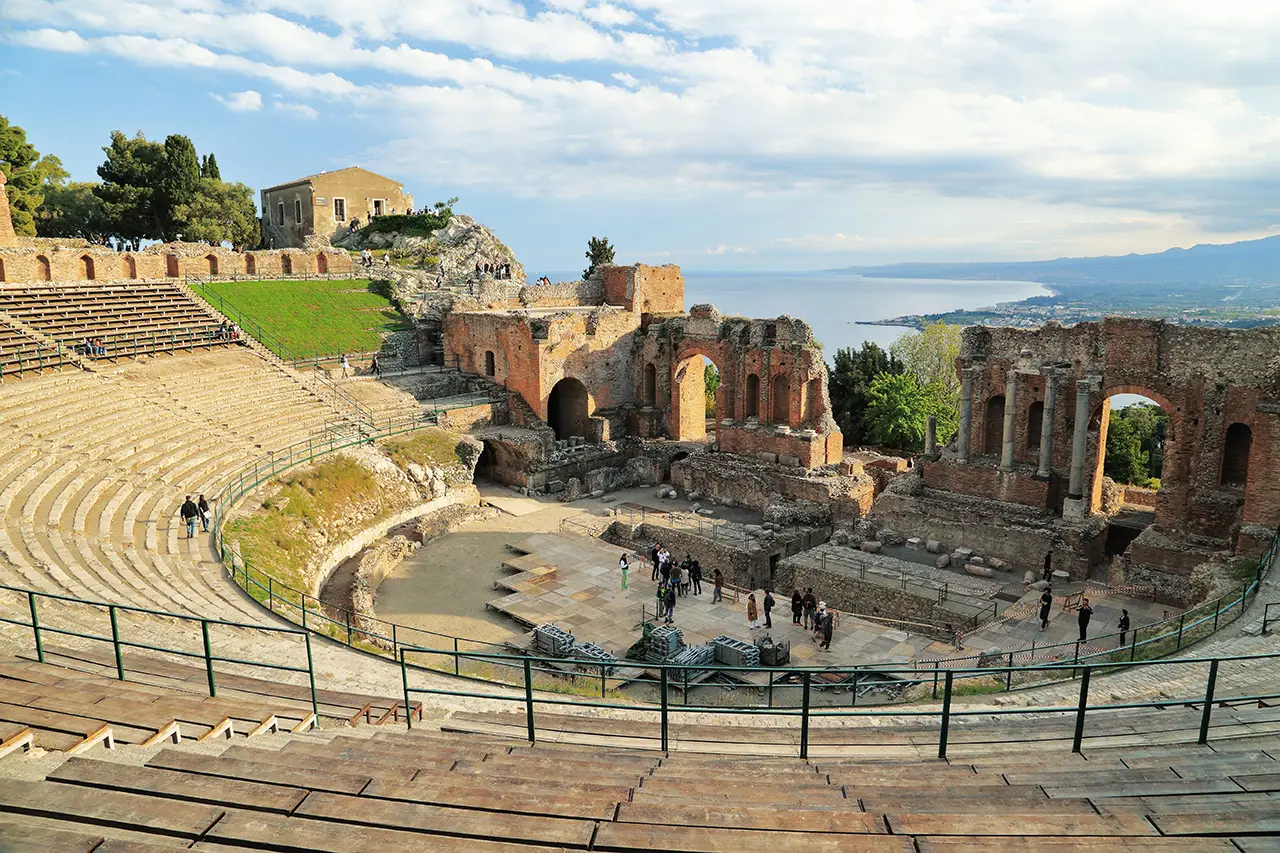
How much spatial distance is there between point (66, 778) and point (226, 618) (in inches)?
342

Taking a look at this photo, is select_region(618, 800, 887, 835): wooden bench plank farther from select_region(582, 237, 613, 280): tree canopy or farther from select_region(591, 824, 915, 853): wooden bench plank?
select_region(582, 237, 613, 280): tree canopy

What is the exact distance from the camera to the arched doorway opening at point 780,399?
32.5m

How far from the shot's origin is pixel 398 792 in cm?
614

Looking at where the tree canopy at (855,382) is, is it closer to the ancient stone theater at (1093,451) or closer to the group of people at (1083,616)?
the ancient stone theater at (1093,451)

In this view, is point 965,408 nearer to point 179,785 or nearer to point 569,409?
point 569,409

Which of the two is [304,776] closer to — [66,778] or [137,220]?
[66,778]

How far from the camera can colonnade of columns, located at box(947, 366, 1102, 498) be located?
76.9 ft

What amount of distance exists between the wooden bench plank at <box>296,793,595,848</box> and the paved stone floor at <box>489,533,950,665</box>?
13369 millimetres

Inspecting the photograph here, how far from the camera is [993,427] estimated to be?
2673cm

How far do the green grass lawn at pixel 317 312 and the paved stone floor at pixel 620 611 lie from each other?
1679cm

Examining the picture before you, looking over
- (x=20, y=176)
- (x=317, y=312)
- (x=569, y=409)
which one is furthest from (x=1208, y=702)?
(x=20, y=176)

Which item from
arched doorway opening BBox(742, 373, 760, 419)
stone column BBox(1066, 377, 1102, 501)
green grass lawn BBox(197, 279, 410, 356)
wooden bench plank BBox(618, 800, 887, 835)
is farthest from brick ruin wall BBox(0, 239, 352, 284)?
wooden bench plank BBox(618, 800, 887, 835)

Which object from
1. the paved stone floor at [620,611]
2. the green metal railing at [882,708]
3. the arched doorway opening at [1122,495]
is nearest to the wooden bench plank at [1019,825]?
the green metal railing at [882,708]

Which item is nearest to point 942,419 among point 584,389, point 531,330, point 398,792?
point 584,389
